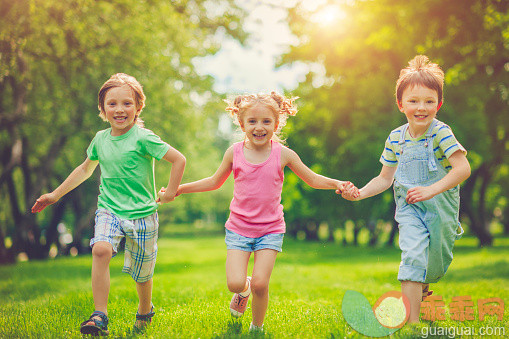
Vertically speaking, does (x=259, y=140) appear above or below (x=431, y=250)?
above

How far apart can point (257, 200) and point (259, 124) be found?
2.28 ft

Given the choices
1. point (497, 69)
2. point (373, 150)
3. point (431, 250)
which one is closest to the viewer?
point (431, 250)

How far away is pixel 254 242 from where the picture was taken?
4258 mm

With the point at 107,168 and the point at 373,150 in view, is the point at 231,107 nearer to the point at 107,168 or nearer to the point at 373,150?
the point at 107,168

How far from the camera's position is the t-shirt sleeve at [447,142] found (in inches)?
160

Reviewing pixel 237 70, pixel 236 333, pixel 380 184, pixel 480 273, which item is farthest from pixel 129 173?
pixel 237 70

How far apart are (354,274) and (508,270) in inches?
154

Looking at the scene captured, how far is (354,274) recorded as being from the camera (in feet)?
35.7

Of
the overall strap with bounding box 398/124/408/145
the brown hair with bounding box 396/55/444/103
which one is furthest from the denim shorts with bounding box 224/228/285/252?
the brown hair with bounding box 396/55/444/103

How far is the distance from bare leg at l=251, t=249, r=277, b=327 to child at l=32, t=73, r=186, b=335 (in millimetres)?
955

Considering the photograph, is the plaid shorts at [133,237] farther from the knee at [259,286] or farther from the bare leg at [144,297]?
the knee at [259,286]

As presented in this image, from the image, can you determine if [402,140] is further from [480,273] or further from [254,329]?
[480,273]

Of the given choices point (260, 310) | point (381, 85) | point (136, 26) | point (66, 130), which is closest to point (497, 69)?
point (381, 85)

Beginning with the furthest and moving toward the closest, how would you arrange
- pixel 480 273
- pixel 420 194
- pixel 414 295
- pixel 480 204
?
pixel 480 204 < pixel 480 273 < pixel 414 295 < pixel 420 194
